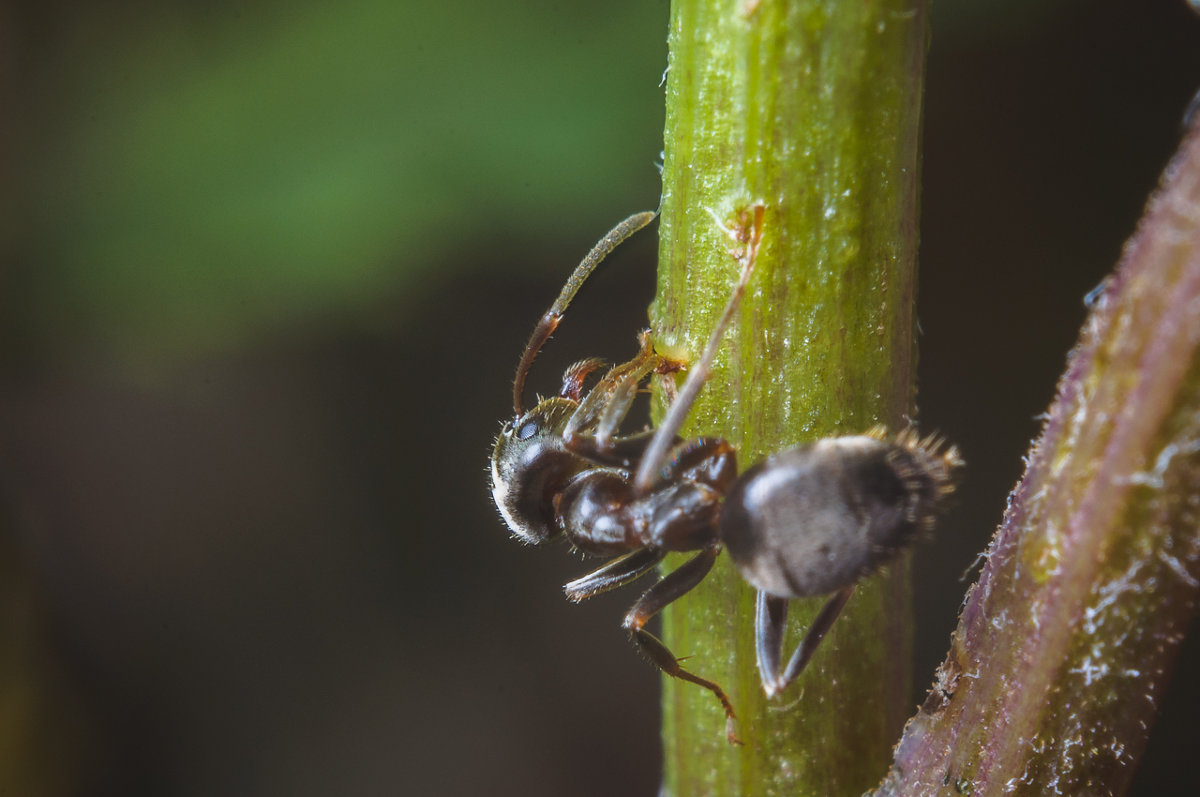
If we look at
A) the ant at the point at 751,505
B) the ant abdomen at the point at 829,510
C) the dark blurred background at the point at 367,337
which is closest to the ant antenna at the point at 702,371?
the ant at the point at 751,505

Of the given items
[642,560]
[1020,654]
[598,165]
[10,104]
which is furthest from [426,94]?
[1020,654]

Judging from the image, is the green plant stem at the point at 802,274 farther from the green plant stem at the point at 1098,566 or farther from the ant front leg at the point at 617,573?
the ant front leg at the point at 617,573

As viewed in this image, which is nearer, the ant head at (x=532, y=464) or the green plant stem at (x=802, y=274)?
the green plant stem at (x=802, y=274)

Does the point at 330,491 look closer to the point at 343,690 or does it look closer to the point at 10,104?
the point at 343,690

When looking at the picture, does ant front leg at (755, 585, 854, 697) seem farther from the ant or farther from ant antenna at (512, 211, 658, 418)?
ant antenna at (512, 211, 658, 418)

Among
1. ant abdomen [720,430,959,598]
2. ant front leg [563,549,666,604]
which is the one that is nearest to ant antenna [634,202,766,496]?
ant abdomen [720,430,959,598]

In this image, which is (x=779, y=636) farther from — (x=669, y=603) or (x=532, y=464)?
(x=532, y=464)
